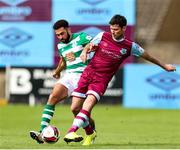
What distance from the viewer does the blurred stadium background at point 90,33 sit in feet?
84.8

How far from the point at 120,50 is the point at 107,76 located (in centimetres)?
45

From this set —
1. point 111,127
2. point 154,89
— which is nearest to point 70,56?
point 111,127

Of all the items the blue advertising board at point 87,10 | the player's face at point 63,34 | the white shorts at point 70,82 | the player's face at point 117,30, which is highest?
the player's face at point 117,30

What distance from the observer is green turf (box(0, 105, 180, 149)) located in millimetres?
12703

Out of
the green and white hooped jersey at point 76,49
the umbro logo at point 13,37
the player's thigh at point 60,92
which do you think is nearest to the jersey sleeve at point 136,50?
the green and white hooped jersey at point 76,49

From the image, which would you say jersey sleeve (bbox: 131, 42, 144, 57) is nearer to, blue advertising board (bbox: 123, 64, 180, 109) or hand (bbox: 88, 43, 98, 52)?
hand (bbox: 88, 43, 98, 52)

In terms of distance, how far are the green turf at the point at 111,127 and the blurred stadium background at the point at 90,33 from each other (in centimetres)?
84

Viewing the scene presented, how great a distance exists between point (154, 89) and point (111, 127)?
25.8 feet

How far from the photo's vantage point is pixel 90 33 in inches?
1114

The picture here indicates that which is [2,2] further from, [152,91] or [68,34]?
[68,34]

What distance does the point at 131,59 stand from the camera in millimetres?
27766

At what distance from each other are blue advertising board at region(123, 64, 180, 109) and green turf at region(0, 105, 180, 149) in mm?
694

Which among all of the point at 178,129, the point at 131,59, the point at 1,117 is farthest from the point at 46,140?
the point at 131,59

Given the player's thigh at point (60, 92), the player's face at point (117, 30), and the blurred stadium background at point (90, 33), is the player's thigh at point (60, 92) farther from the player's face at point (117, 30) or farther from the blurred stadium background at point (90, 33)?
the blurred stadium background at point (90, 33)
